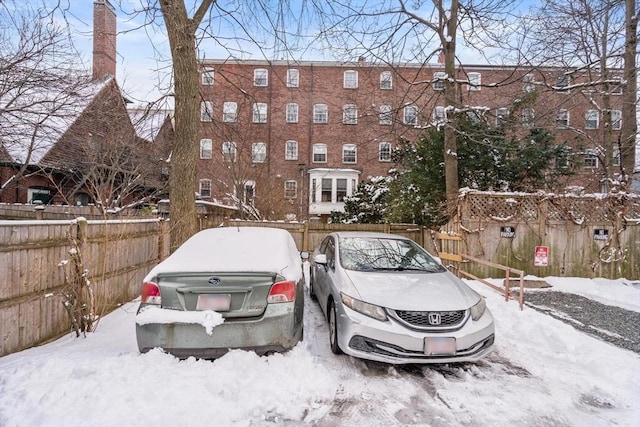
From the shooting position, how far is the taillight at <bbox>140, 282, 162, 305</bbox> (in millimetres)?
3586

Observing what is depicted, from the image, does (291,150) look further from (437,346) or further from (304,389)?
(304,389)

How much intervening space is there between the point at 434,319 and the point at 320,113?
2596 centimetres

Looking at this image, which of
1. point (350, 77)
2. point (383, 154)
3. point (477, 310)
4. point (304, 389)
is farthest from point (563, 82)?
point (350, 77)

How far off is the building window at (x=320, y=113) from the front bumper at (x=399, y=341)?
83.5 ft

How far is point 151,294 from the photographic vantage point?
11.8ft

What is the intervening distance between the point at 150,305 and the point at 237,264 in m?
0.94

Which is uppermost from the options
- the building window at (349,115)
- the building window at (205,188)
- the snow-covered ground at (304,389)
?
the building window at (349,115)

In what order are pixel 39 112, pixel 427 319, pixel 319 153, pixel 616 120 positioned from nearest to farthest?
1. pixel 427 319
2. pixel 39 112
3. pixel 616 120
4. pixel 319 153

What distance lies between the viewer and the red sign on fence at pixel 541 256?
27.6 feet

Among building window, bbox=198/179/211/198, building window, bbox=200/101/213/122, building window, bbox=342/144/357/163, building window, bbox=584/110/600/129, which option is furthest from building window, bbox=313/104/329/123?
building window, bbox=584/110/600/129

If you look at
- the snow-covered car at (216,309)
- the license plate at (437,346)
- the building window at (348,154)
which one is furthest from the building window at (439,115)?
the building window at (348,154)

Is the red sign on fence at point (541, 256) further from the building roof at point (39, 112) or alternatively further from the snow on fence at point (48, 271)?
the building roof at point (39, 112)

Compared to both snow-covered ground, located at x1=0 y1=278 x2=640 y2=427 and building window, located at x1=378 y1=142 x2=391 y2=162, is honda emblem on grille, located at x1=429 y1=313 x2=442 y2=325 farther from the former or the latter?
building window, located at x1=378 y1=142 x2=391 y2=162

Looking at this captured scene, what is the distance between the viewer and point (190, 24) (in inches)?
291
